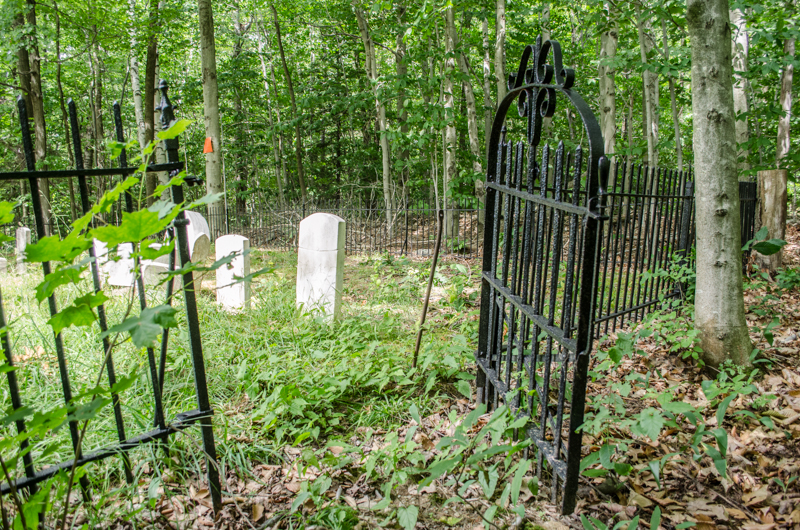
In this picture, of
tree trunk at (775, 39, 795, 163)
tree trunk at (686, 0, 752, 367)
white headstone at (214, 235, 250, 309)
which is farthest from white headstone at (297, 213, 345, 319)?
tree trunk at (775, 39, 795, 163)

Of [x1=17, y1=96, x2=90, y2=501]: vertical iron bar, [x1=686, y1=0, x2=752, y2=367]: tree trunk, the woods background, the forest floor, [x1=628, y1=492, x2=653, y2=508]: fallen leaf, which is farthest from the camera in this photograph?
the woods background

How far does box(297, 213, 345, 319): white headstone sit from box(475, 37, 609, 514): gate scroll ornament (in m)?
1.97

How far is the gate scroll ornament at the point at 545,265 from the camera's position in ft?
5.83

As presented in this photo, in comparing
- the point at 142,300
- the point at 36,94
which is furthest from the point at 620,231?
the point at 36,94

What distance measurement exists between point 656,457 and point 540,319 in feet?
4.02

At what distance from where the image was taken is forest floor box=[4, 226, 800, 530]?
2014 mm

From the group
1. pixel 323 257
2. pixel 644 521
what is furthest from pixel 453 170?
pixel 644 521

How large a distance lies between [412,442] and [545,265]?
1.11m

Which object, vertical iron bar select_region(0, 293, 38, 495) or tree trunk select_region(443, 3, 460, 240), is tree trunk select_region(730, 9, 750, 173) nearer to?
tree trunk select_region(443, 3, 460, 240)

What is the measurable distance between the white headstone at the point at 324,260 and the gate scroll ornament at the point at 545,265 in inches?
77.6

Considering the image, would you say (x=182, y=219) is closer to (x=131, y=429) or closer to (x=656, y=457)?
(x=131, y=429)

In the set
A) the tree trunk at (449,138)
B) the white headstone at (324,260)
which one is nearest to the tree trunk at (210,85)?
the white headstone at (324,260)

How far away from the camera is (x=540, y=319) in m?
2.09

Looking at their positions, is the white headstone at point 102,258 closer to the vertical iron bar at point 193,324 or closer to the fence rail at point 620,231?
the vertical iron bar at point 193,324
